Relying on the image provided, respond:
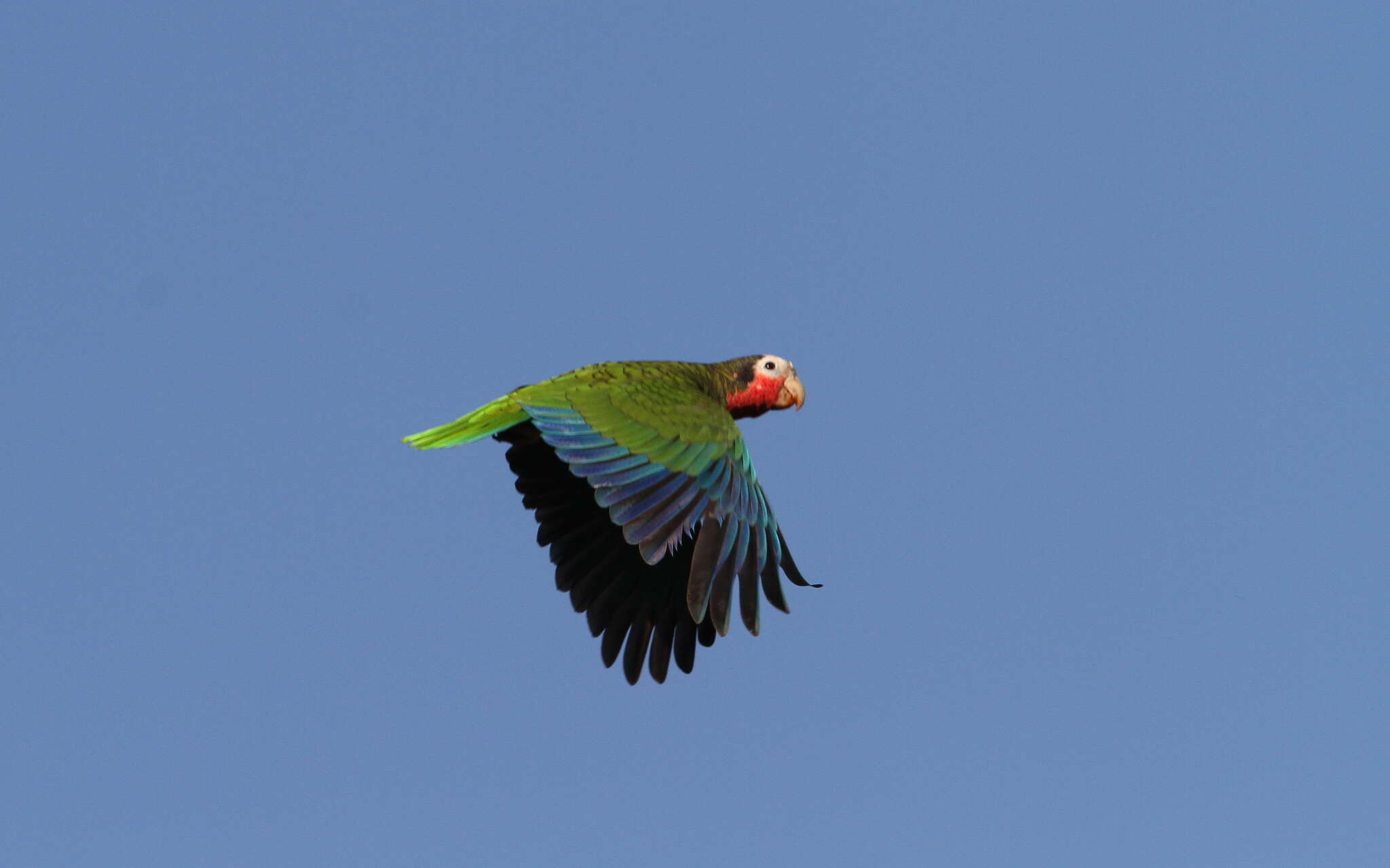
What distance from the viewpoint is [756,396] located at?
13.6 metres

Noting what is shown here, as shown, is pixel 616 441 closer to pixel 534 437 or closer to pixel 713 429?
pixel 713 429

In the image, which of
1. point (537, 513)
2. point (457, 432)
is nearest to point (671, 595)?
point (537, 513)

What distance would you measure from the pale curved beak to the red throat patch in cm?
4

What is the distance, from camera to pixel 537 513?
1288cm

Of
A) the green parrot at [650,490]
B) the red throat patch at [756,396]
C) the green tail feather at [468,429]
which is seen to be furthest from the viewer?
the red throat patch at [756,396]

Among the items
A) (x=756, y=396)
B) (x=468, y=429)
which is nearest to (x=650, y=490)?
(x=468, y=429)

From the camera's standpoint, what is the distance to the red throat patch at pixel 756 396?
44.5 ft

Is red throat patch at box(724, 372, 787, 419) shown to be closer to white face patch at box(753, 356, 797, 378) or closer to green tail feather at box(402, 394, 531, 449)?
white face patch at box(753, 356, 797, 378)

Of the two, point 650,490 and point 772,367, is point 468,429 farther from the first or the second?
point 772,367

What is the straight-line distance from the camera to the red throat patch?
1358 centimetres

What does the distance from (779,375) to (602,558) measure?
8.03 ft

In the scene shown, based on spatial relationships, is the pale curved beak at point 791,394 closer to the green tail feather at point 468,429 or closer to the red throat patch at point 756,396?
the red throat patch at point 756,396

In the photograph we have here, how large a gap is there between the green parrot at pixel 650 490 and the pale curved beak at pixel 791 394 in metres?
0.01

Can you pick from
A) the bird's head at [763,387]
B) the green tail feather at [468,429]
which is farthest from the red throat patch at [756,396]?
the green tail feather at [468,429]
